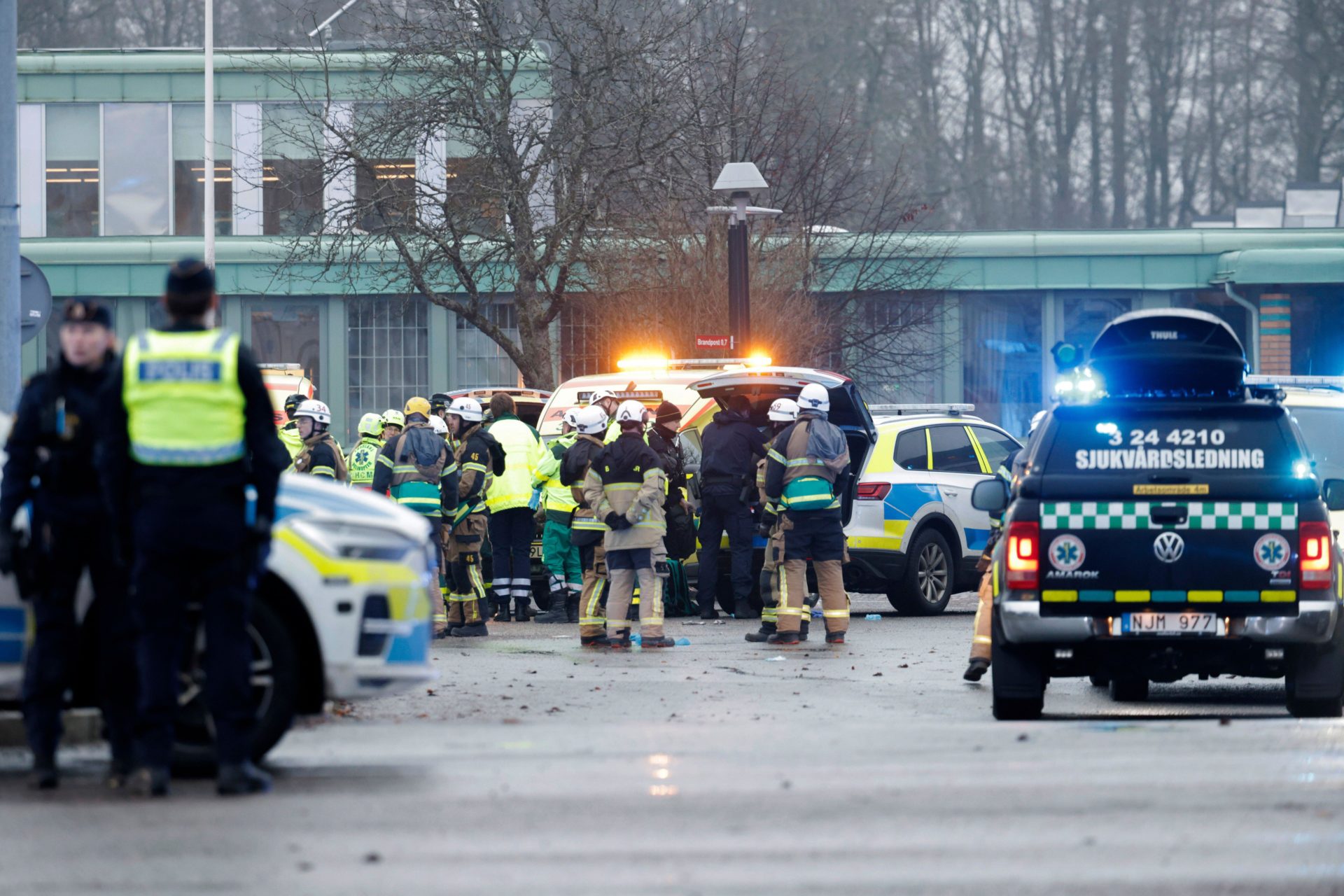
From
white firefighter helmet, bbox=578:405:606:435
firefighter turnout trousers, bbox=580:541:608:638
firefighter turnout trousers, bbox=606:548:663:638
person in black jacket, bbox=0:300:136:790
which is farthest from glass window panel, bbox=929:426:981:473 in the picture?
person in black jacket, bbox=0:300:136:790

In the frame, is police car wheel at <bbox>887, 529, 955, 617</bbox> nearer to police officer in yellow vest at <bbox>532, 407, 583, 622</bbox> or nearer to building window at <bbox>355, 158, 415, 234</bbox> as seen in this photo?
police officer in yellow vest at <bbox>532, 407, 583, 622</bbox>

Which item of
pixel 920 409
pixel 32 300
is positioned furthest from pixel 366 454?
pixel 920 409

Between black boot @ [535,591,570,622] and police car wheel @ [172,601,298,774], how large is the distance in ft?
36.0

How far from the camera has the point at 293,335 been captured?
37656 millimetres

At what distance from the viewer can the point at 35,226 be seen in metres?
39.1

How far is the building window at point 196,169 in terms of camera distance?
38.8 m

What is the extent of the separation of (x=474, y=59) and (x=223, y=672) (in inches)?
828

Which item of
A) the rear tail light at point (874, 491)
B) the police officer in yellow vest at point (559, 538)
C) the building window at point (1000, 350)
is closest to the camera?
the police officer in yellow vest at point (559, 538)

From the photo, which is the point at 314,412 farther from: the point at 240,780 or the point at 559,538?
the point at 240,780

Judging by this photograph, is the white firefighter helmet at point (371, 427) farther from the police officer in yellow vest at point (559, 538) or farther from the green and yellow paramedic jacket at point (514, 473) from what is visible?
the police officer in yellow vest at point (559, 538)

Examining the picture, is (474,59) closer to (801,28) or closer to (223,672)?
(223,672)

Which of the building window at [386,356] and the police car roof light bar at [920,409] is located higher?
the building window at [386,356]

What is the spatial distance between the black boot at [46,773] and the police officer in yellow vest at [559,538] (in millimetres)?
9922

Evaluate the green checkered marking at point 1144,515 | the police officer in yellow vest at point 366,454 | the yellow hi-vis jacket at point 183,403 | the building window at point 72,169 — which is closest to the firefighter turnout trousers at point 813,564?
the police officer in yellow vest at point 366,454
